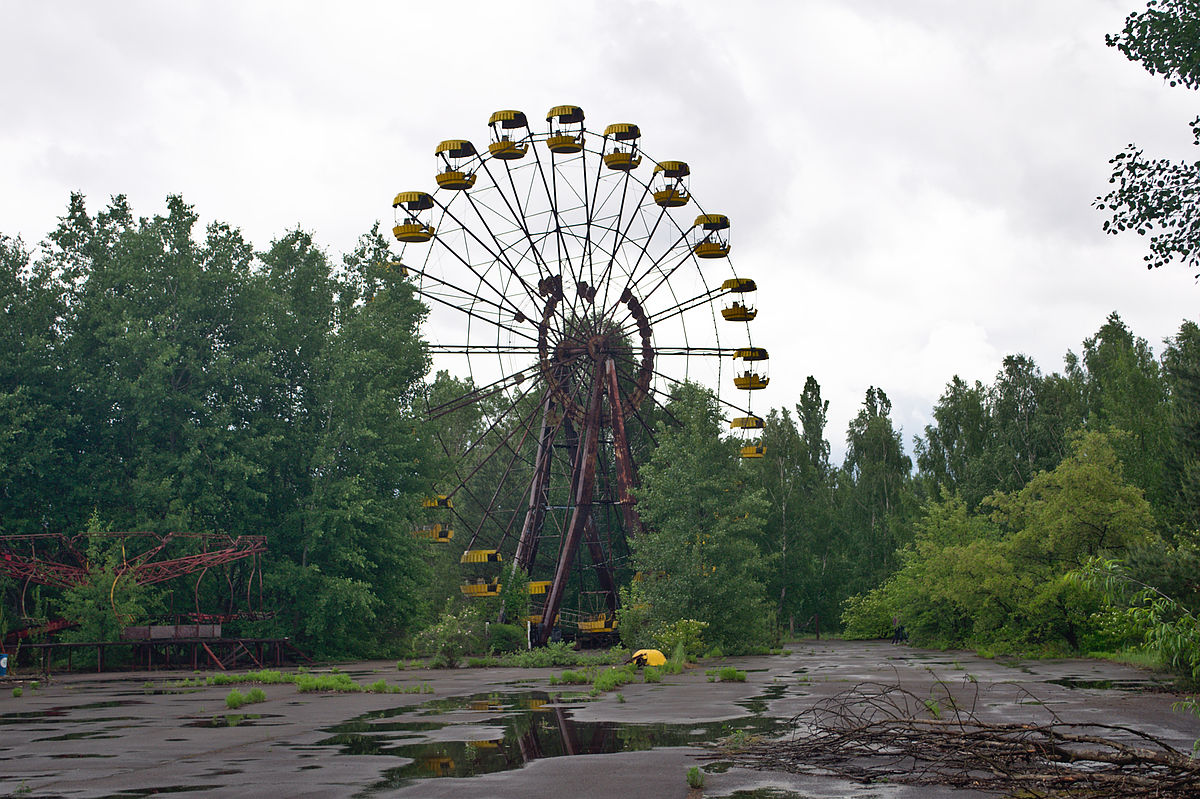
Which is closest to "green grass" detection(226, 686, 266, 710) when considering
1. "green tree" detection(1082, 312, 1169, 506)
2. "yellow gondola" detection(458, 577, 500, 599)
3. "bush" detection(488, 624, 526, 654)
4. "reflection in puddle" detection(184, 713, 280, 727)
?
"reflection in puddle" detection(184, 713, 280, 727)

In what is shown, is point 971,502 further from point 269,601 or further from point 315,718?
point 315,718

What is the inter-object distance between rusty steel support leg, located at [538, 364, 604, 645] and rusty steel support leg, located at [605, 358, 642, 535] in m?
0.45

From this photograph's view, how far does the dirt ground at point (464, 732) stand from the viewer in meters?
9.47

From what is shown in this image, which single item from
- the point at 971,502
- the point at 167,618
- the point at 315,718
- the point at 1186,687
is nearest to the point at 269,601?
the point at 167,618

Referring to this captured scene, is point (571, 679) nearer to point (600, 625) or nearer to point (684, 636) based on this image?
point (684, 636)

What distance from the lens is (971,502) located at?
56.7 metres

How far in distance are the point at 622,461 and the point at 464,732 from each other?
88.7 ft

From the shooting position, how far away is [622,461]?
4075cm

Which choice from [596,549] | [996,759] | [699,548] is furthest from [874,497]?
[996,759]

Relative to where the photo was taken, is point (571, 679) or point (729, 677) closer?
point (729, 677)

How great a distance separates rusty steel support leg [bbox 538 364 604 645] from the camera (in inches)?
1555

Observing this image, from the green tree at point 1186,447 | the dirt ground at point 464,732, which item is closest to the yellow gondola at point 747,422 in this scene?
the green tree at point 1186,447

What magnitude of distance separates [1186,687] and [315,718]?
14430mm

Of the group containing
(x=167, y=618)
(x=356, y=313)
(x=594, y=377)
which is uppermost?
(x=356, y=313)
